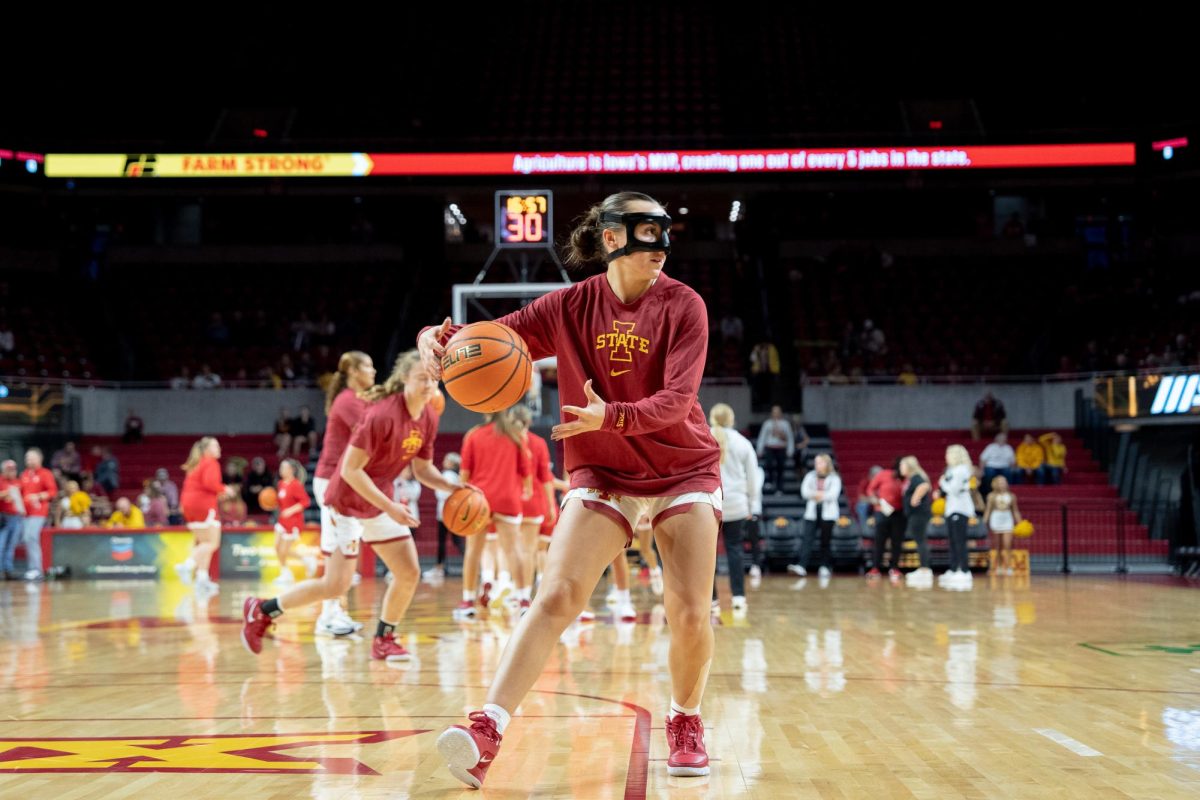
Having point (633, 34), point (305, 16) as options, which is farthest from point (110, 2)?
point (633, 34)

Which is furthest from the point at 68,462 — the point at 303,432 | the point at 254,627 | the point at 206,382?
the point at 254,627

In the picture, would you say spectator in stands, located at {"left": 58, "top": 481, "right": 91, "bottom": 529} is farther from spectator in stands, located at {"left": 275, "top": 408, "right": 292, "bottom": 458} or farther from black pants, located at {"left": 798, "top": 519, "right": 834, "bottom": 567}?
black pants, located at {"left": 798, "top": 519, "right": 834, "bottom": 567}

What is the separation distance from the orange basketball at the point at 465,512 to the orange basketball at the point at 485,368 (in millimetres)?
3700

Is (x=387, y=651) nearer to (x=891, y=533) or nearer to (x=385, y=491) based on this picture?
(x=385, y=491)

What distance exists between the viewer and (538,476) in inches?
439

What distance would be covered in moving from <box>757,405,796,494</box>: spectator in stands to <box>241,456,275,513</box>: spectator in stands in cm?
893

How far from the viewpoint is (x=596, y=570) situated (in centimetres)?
444

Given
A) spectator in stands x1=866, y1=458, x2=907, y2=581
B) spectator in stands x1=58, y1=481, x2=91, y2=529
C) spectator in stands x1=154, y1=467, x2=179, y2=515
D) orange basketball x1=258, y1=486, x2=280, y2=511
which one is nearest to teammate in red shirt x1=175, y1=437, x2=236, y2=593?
orange basketball x1=258, y1=486, x2=280, y2=511

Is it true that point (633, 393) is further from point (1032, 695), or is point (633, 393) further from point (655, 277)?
point (1032, 695)

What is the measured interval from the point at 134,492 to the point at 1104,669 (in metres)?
20.6

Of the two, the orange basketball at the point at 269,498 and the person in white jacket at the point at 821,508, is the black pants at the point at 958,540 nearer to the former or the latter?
the person in white jacket at the point at 821,508

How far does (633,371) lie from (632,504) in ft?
1.63

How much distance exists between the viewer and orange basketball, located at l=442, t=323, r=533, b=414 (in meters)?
4.32

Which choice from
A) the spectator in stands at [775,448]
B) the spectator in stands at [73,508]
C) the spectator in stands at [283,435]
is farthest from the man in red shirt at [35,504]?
the spectator in stands at [775,448]
